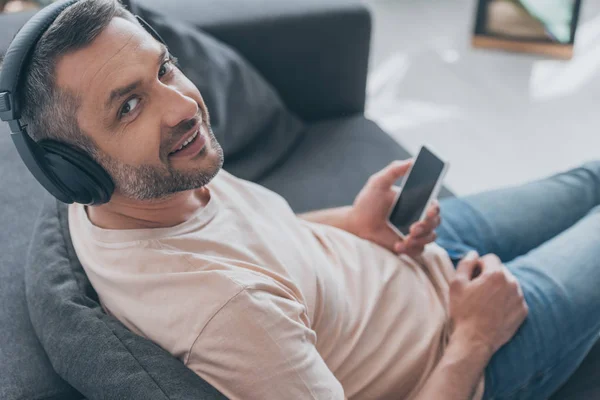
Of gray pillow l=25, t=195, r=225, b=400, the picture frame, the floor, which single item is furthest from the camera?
the picture frame

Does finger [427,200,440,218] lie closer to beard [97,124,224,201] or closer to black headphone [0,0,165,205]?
beard [97,124,224,201]

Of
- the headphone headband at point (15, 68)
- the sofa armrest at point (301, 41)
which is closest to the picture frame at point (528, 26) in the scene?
the sofa armrest at point (301, 41)

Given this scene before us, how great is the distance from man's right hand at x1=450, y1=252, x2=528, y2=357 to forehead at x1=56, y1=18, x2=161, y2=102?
0.68 m

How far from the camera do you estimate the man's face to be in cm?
85

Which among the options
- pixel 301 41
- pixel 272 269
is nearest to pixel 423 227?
pixel 272 269

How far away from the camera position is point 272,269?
0.95 meters

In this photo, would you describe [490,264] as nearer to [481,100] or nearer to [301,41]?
[301,41]

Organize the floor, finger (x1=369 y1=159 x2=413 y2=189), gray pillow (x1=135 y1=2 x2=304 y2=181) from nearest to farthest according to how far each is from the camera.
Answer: finger (x1=369 y1=159 x2=413 y2=189)
gray pillow (x1=135 y1=2 x2=304 y2=181)
the floor

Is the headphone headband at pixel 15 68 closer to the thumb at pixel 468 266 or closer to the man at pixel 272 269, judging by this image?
the man at pixel 272 269

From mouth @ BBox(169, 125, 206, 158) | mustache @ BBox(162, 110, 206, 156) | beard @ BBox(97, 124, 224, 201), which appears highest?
mustache @ BBox(162, 110, 206, 156)

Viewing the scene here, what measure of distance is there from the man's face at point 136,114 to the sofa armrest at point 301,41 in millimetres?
822

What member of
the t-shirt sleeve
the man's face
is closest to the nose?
the man's face

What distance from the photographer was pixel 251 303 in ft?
2.69

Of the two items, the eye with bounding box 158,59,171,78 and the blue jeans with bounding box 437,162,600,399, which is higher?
the eye with bounding box 158,59,171,78
